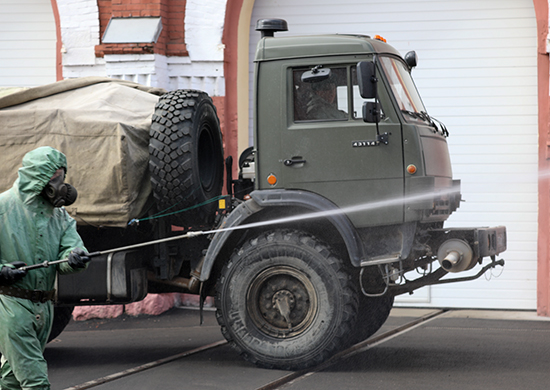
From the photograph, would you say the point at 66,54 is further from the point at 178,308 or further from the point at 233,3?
the point at 178,308

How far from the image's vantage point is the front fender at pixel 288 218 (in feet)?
22.5

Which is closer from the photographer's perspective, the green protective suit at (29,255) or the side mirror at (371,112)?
the green protective suit at (29,255)

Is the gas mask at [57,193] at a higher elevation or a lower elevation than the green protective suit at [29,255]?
higher

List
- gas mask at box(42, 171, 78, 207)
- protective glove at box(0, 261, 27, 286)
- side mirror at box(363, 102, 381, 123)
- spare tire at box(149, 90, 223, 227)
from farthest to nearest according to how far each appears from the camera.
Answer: spare tire at box(149, 90, 223, 227), side mirror at box(363, 102, 381, 123), gas mask at box(42, 171, 78, 207), protective glove at box(0, 261, 27, 286)

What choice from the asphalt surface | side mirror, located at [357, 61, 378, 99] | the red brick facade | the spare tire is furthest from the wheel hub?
the red brick facade

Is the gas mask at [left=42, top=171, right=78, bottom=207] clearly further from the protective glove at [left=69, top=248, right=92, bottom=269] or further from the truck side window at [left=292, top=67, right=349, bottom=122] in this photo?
the truck side window at [left=292, top=67, right=349, bottom=122]

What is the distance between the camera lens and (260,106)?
7215mm

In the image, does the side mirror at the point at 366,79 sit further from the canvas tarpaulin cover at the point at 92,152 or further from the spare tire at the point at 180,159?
the canvas tarpaulin cover at the point at 92,152

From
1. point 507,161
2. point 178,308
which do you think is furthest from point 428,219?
point 178,308

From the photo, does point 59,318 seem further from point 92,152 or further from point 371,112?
point 371,112

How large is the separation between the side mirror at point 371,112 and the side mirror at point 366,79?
0.09 metres

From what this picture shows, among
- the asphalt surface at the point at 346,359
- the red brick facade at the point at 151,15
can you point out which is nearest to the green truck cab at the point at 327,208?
the asphalt surface at the point at 346,359

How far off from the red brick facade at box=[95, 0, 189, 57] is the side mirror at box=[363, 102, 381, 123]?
5128mm

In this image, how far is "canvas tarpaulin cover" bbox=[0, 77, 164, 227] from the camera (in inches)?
279
